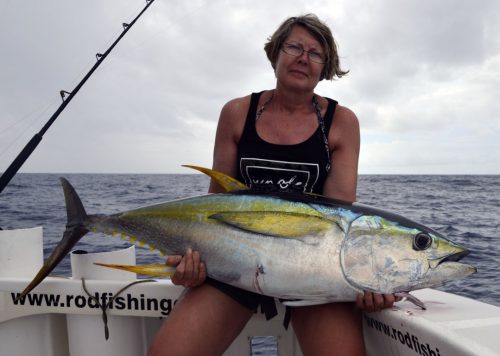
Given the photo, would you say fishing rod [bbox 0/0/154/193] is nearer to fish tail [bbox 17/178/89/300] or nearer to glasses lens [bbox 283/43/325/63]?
fish tail [bbox 17/178/89/300]

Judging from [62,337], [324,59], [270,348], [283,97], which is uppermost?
[324,59]

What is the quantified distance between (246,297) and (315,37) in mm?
1442

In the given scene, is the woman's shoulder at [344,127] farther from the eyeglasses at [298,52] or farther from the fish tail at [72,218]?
the fish tail at [72,218]

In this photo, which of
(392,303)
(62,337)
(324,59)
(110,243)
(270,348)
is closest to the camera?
(392,303)

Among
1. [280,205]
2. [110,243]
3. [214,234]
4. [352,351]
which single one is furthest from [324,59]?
[110,243]

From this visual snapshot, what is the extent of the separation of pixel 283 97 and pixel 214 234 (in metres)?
0.96

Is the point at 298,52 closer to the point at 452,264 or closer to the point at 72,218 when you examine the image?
the point at 452,264

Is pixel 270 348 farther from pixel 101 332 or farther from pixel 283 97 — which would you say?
pixel 283 97

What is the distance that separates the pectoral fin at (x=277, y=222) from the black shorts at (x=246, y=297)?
13.4 inches

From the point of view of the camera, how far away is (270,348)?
3795mm

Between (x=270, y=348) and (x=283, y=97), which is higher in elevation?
(x=283, y=97)

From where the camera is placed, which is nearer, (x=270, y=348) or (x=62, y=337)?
(x=62, y=337)

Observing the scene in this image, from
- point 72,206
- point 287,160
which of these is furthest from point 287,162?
point 72,206

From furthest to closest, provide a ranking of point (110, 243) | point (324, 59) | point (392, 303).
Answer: point (110, 243)
point (324, 59)
point (392, 303)
